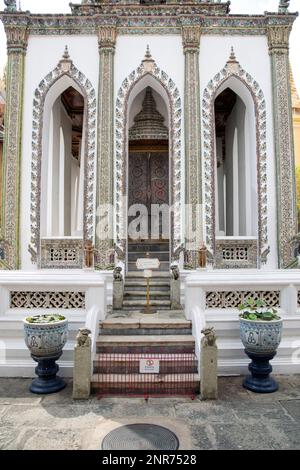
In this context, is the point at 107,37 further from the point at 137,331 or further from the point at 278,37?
the point at 137,331

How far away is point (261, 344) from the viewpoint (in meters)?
5.65

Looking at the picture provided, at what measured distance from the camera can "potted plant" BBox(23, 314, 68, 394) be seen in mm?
5535

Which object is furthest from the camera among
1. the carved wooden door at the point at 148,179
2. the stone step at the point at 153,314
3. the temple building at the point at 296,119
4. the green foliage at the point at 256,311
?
the temple building at the point at 296,119

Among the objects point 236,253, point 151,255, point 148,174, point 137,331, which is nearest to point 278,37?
point 148,174

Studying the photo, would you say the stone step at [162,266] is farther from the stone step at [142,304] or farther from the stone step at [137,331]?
the stone step at [137,331]

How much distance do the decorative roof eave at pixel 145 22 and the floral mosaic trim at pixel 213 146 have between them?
994 mm

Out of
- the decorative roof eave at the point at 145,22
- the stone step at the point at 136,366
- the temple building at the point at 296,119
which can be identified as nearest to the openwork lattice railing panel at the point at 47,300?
the stone step at the point at 136,366

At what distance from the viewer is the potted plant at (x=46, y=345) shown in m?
5.54

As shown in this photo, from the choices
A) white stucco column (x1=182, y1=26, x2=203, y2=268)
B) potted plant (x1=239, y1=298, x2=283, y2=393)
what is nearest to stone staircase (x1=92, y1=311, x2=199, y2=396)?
potted plant (x1=239, y1=298, x2=283, y2=393)

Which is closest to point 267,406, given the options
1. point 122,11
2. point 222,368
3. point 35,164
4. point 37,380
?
point 222,368

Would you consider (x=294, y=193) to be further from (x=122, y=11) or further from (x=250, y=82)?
(x=122, y=11)

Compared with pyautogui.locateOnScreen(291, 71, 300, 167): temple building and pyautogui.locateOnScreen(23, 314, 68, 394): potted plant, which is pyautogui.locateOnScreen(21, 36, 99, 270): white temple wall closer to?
pyautogui.locateOnScreen(23, 314, 68, 394): potted plant

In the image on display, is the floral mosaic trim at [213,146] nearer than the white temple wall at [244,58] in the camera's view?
Yes

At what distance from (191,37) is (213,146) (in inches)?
119
